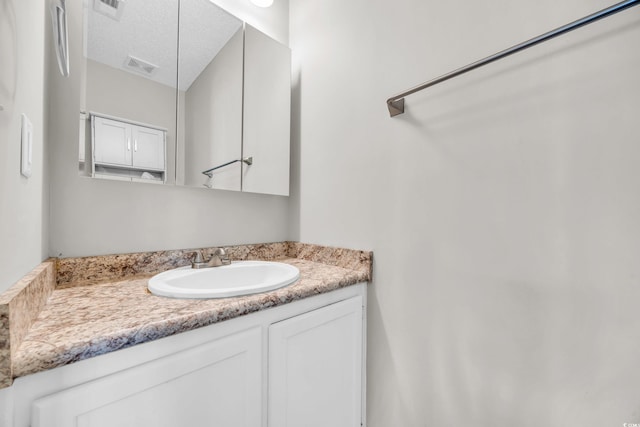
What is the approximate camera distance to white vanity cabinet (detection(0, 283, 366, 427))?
1.67 ft

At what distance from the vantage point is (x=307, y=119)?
142cm

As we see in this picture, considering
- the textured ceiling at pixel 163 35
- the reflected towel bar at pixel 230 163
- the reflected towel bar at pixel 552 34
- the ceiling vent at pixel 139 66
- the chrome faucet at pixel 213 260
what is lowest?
the chrome faucet at pixel 213 260

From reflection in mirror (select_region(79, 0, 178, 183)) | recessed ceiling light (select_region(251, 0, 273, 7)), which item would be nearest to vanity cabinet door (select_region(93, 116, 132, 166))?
reflection in mirror (select_region(79, 0, 178, 183))

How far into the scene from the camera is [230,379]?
2.31ft

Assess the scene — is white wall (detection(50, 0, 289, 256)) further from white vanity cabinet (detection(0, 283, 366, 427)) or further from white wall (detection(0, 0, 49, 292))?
white vanity cabinet (detection(0, 283, 366, 427))

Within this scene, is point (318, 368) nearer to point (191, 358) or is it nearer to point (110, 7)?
point (191, 358)

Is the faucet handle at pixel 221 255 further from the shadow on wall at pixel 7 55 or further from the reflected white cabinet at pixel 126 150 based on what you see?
the shadow on wall at pixel 7 55

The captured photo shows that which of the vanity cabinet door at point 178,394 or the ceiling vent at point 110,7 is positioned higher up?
the ceiling vent at point 110,7

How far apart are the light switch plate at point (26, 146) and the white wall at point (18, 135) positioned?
19 mm

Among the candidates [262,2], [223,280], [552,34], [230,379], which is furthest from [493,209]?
[262,2]

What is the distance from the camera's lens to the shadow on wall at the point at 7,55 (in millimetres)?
496

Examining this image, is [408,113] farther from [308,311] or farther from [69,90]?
[69,90]

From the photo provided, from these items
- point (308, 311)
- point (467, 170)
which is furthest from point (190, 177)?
point (467, 170)

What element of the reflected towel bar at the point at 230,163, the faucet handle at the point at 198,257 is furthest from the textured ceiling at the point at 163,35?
the faucet handle at the point at 198,257
